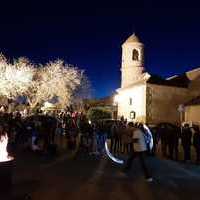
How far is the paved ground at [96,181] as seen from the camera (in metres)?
10.3

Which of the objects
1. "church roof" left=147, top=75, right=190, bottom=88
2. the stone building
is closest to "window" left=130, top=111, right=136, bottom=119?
the stone building

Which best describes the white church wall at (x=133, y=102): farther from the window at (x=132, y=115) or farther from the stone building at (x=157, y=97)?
the window at (x=132, y=115)

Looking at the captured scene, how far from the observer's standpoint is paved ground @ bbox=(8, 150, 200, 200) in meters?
10.3

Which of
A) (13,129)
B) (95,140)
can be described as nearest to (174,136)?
(95,140)

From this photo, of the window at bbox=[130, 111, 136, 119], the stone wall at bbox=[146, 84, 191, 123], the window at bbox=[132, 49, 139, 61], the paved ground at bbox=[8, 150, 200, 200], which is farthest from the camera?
the window at bbox=[132, 49, 139, 61]

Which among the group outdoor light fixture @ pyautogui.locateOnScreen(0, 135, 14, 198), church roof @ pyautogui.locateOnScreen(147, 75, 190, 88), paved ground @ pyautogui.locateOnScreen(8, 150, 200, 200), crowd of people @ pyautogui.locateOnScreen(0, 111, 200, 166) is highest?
church roof @ pyautogui.locateOnScreen(147, 75, 190, 88)

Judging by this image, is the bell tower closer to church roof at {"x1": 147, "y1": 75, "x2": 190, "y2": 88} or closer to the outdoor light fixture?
church roof at {"x1": 147, "y1": 75, "x2": 190, "y2": 88}

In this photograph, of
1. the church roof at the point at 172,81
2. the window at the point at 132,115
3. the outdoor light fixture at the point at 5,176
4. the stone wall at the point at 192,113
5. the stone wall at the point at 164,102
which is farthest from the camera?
the window at the point at 132,115

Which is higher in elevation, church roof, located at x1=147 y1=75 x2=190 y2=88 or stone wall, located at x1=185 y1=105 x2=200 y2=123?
church roof, located at x1=147 y1=75 x2=190 y2=88

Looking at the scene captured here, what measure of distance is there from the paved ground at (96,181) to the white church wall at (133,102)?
32538 mm

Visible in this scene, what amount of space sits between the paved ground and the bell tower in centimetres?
4500

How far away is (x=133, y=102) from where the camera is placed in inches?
2050

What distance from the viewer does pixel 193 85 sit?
Result: 52.3 m

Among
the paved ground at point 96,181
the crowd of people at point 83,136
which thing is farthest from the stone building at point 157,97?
the paved ground at point 96,181
